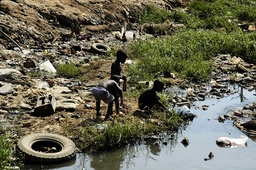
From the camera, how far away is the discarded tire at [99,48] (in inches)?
476

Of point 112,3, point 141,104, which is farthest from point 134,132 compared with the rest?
point 112,3

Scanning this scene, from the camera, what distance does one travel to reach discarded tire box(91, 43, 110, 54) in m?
12.1

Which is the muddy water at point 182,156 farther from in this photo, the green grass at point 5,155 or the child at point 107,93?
the child at point 107,93

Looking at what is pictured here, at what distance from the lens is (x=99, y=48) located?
12.6m

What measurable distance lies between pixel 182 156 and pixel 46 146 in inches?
78.4

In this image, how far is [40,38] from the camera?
12734 millimetres

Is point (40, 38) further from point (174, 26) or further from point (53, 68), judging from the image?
point (174, 26)

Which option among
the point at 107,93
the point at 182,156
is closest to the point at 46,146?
the point at 107,93

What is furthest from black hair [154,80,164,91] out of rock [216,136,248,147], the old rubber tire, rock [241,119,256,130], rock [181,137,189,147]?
the old rubber tire

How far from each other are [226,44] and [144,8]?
198 inches

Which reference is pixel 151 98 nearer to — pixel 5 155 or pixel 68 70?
pixel 68 70

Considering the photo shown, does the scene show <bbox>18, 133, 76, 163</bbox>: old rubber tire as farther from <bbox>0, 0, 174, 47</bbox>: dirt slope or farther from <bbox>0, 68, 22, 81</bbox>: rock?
<bbox>0, 0, 174, 47</bbox>: dirt slope

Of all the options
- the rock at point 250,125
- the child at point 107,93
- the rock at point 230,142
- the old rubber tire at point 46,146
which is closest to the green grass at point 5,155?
the old rubber tire at point 46,146

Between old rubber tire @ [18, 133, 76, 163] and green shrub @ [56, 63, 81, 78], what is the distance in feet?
11.7
